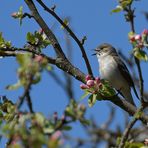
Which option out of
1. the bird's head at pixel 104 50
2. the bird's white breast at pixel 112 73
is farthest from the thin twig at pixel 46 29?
the bird's head at pixel 104 50

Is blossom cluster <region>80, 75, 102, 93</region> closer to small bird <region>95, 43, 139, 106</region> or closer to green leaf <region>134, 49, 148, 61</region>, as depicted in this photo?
green leaf <region>134, 49, 148, 61</region>

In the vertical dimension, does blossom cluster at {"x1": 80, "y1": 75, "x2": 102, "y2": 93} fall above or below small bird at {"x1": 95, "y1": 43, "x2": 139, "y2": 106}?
below

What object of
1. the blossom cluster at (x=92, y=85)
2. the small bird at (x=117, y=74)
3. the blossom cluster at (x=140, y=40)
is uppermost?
the small bird at (x=117, y=74)

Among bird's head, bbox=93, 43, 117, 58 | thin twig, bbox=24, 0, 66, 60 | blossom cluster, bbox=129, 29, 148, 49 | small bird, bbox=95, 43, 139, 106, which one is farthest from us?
bird's head, bbox=93, 43, 117, 58

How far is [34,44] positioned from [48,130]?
138 inches

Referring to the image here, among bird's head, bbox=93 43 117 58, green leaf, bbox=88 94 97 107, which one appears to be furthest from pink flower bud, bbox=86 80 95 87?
bird's head, bbox=93 43 117 58

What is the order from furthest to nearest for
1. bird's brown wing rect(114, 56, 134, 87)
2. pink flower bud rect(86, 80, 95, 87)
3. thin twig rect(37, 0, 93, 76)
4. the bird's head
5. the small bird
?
the bird's head < bird's brown wing rect(114, 56, 134, 87) < the small bird < thin twig rect(37, 0, 93, 76) < pink flower bud rect(86, 80, 95, 87)

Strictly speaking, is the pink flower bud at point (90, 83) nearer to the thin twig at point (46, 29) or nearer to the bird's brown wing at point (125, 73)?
the thin twig at point (46, 29)

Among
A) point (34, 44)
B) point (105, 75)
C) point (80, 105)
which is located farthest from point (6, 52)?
point (105, 75)

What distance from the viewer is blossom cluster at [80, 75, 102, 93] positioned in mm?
4969

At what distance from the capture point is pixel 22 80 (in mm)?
2168

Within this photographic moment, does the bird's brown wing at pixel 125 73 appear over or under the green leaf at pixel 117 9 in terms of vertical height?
over

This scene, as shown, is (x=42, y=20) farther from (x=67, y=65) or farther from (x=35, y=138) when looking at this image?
(x=35, y=138)

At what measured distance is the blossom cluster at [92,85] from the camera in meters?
4.97
